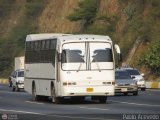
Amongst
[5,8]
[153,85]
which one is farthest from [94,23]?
[5,8]

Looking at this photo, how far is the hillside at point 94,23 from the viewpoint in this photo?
236ft

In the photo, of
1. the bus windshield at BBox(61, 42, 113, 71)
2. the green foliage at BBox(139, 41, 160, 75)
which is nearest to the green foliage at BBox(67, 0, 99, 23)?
the green foliage at BBox(139, 41, 160, 75)

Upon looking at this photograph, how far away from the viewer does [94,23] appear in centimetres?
8631

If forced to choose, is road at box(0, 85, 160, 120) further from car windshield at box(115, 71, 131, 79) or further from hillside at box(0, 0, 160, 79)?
hillside at box(0, 0, 160, 79)

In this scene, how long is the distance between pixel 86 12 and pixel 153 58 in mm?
22022

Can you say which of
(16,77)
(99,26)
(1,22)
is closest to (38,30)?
(1,22)

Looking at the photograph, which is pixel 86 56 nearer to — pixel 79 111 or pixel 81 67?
pixel 81 67

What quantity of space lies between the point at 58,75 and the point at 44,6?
75.5 meters

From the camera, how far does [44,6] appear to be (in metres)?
110

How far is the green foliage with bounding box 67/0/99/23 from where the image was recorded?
87562 millimetres

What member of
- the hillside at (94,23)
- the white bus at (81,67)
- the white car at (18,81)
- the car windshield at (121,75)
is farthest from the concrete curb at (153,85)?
the white bus at (81,67)

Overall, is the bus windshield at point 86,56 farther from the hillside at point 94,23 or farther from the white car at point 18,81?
the hillside at point 94,23

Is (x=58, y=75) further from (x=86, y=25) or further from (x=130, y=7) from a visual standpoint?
(x=86, y=25)

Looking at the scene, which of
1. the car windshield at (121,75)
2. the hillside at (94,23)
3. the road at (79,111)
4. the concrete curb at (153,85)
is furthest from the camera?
the hillside at (94,23)
